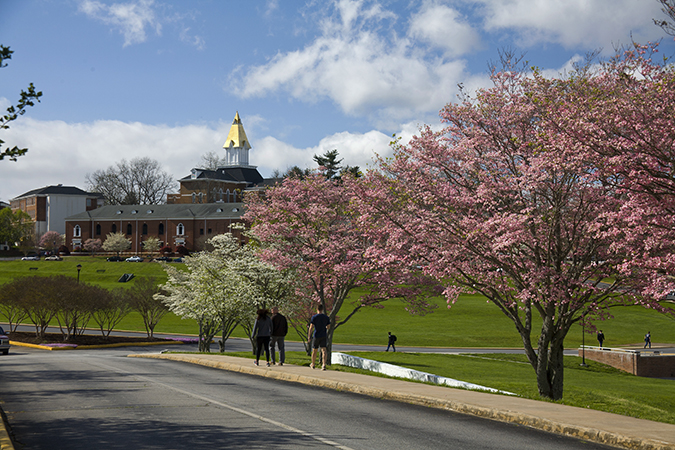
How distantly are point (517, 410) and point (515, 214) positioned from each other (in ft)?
19.4

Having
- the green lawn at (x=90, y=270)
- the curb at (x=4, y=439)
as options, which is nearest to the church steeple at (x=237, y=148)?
the green lawn at (x=90, y=270)

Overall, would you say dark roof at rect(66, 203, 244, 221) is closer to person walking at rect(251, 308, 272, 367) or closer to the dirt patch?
the dirt patch

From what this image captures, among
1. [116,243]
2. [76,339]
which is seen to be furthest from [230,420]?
[116,243]

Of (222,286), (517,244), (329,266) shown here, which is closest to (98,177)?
(222,286)

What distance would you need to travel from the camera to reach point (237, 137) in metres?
161

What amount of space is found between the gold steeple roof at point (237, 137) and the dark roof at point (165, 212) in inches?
1736

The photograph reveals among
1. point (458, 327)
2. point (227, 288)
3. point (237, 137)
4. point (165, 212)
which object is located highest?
point (237, 137)

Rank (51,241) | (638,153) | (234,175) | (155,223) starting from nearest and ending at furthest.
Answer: (638,153) < (155,223) < (51,241) < (234,175)

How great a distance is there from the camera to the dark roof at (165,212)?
11338 centimetres

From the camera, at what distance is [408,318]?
6438cm

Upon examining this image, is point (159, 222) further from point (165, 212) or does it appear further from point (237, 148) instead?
point (237, 148)

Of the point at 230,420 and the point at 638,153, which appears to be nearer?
the point at 230,420

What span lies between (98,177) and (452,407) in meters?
140

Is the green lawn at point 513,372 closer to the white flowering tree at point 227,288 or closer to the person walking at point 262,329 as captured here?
the white flowering tree at point 227,288
